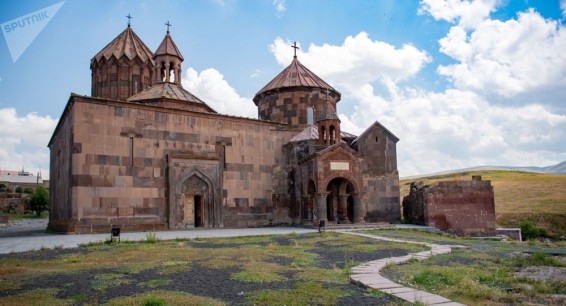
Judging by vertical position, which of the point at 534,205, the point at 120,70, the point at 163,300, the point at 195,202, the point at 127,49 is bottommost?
the point at 534,205

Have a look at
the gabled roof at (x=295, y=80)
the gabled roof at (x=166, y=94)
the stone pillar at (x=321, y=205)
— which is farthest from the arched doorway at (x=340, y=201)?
the gabled roof at (x=166, y=94)

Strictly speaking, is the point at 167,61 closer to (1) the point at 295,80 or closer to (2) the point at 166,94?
(2) the point at 166,94

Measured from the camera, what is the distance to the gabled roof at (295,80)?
23484 millimetres

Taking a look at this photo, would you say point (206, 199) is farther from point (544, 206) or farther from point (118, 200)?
point (544, 206)

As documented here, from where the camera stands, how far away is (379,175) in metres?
20.3

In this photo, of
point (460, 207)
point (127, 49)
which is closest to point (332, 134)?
point (460, 207)

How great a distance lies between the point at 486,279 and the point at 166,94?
17276 millimetres

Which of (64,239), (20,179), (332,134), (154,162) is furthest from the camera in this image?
(20,179)

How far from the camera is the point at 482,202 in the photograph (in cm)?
1836

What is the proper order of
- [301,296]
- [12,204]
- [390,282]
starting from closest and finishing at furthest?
[301,296]
[390,282]
[12,204]

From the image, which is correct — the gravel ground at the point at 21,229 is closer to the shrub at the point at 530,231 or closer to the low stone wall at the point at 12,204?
the low stone wall at the point at 12,204

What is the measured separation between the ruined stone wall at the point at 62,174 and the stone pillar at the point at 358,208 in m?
11.7

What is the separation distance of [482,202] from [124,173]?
15.7 m

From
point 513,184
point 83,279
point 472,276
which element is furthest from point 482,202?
point 513,184
